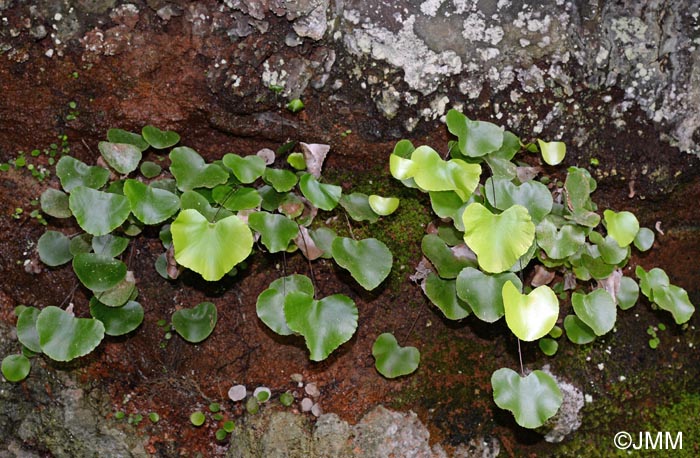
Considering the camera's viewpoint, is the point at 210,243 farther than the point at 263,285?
No

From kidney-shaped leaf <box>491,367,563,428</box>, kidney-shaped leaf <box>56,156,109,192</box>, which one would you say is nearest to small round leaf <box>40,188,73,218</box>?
kidney-shaped leaf <box>56,156,109,192</box>

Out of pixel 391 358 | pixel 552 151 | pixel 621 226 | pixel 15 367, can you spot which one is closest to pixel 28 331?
pixel 15 367

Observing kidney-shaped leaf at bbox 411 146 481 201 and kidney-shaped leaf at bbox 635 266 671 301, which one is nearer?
kidney-shaped leaf at bbox 411 146 481 201

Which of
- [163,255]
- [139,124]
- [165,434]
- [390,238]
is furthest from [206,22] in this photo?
[165,434]

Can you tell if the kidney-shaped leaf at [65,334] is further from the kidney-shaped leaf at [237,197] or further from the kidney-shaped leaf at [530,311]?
the kidney-shaped leaf at [530,311]

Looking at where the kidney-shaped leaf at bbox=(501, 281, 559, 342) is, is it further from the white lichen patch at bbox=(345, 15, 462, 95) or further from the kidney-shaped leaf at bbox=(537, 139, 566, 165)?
the white lichen patch at bbox=(345, 15, 462, 95)

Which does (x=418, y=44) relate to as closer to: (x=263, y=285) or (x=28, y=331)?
(x=263, y=285)

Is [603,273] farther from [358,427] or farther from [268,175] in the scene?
[268,175]
